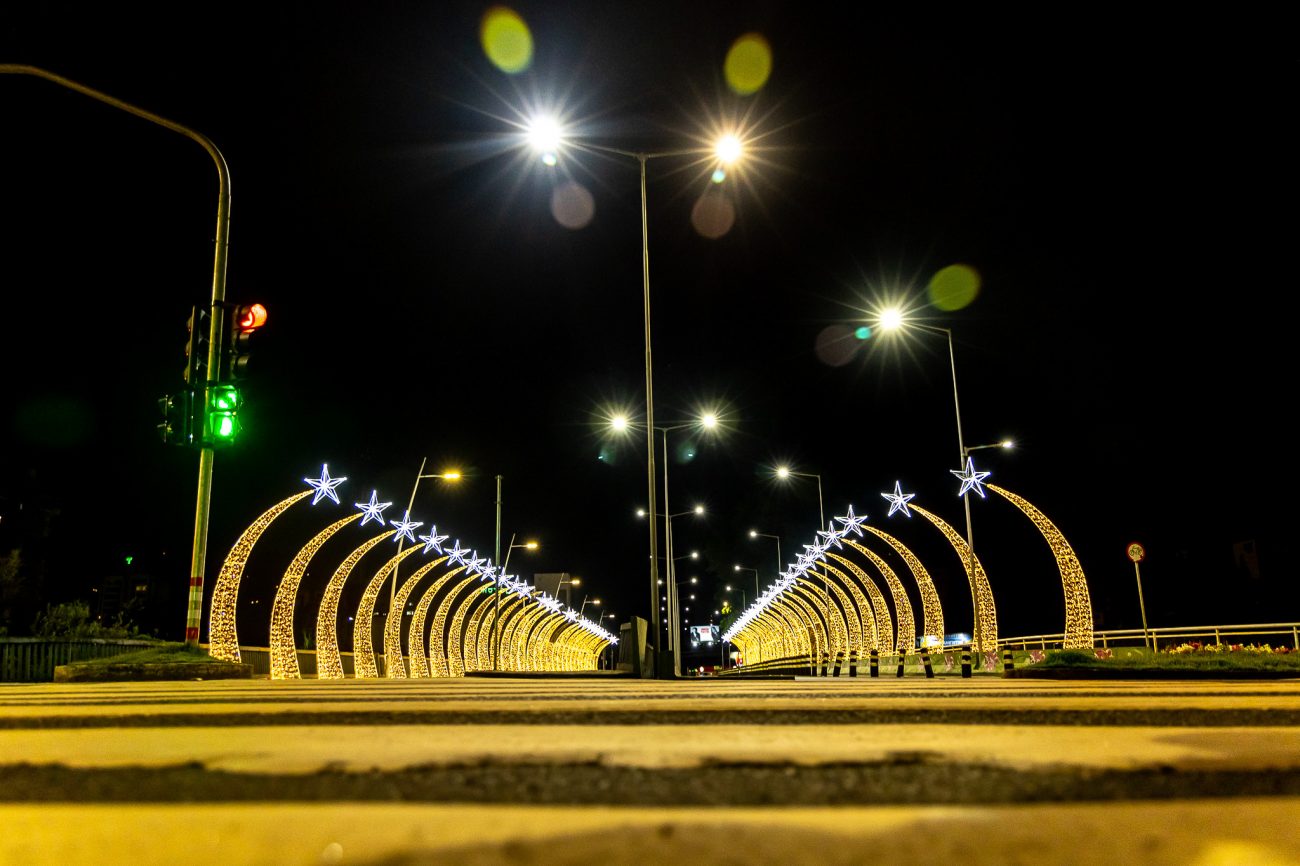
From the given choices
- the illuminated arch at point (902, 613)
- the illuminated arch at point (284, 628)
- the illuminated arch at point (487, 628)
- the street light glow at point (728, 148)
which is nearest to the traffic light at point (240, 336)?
the street light glow at point (728, 148)

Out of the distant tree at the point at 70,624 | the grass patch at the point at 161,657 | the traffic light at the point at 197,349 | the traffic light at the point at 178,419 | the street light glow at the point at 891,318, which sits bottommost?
the grass patch at the point at 161,657

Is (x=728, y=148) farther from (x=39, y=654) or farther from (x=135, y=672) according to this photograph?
(x=39, y=654)

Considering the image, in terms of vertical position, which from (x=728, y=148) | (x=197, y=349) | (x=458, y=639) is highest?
(x=728, y=148)

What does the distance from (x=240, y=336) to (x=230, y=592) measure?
29.5 feet

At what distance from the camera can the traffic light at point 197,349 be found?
13797mm

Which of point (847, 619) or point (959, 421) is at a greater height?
point (959, 421)

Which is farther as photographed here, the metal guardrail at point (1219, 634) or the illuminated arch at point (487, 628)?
the illuminated arch at point (487, 628)

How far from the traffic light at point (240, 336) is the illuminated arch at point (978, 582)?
1925 centimetres

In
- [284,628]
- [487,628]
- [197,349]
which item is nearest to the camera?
[197,349]

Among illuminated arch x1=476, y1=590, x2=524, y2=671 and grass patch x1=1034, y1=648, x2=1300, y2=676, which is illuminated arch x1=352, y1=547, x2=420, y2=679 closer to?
grass patch x1=1034, y1=648, x2=1300, y2=676

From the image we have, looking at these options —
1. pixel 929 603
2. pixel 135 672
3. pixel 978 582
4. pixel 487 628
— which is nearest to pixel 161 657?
pixel 135 672

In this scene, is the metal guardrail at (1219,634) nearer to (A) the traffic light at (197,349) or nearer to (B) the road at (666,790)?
(A) the traffic light at (197,349)

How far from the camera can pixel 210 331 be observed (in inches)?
554

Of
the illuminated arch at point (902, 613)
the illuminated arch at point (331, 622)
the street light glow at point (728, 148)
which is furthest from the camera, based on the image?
the illuminated arch at point (902, 613)
